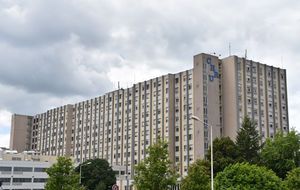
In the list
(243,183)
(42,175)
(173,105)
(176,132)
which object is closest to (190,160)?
(176,132)

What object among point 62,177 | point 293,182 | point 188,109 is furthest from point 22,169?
point 293,182

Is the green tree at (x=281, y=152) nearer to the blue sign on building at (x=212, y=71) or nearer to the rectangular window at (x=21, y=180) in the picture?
the blue sign on building at (x=212, y=71)

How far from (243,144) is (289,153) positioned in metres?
8.25

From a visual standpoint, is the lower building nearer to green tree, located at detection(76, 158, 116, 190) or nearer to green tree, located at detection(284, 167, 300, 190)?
green tree, located at detection(76, 158, 116, 190)

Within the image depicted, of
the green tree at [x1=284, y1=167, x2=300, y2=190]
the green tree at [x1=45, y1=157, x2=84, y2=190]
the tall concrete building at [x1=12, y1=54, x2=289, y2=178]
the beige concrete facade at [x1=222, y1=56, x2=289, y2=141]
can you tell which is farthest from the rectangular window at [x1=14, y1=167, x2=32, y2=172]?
the green tree at [x1=284, y1=167, x2=300, y2=190]

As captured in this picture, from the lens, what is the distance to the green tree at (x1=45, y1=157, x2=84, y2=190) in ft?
168

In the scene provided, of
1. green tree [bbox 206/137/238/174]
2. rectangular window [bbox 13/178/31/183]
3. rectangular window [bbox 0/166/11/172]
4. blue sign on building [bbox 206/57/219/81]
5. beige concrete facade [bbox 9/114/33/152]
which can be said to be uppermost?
blue sign on building [bbox 206/57/219/81]

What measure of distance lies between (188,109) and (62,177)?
56793 millimetres

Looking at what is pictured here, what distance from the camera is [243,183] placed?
45.3m

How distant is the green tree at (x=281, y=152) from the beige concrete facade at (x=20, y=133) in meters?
102

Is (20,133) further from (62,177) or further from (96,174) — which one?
(62,177)

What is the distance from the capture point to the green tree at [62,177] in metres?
51.3

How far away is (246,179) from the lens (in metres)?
45.2

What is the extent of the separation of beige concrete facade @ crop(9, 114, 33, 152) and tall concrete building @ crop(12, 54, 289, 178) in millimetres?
34522
